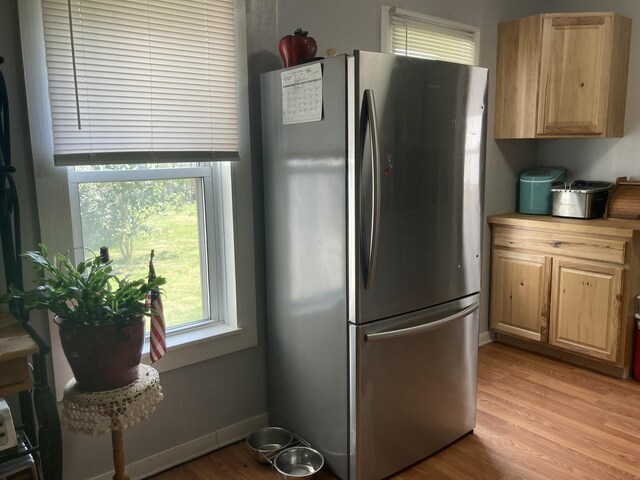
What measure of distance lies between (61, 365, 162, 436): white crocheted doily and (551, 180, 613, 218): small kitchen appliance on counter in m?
2.77

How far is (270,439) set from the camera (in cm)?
242

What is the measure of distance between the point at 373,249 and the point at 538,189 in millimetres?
2084

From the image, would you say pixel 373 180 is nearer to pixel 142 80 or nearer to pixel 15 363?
pixel 142 80

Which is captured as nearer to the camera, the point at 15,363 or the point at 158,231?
the point at 15,363

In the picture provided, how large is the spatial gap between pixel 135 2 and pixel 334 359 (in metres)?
1.54

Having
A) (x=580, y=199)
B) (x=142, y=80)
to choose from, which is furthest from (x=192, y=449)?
(x=580, y=199)

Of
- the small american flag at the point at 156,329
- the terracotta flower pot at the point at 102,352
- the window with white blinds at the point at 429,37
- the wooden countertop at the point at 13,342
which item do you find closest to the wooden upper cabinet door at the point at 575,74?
the window with white blinds at the point at 429,37

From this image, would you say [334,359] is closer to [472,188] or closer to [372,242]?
[372,242]

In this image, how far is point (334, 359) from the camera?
2.11 m

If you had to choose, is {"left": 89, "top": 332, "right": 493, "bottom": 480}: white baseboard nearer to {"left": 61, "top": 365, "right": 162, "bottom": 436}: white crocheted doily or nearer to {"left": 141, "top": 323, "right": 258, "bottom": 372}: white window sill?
{"left": 141, "top": 323, "right": 258, "bottom": 372}: white window sill

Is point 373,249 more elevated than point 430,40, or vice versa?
point 430,40

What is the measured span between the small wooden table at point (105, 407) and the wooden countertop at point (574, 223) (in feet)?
8.40

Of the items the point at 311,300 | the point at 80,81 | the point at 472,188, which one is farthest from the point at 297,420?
the point at 80,81

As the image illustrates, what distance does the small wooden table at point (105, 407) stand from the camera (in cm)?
156
